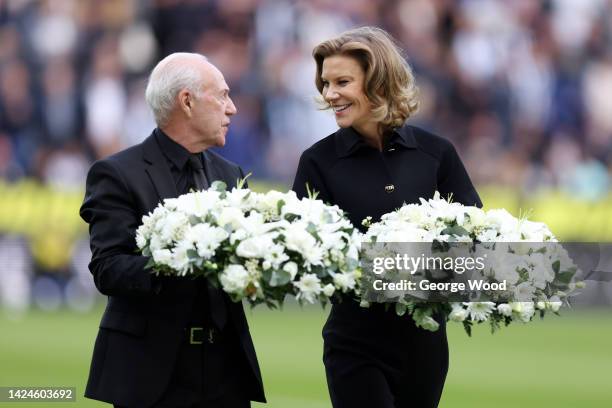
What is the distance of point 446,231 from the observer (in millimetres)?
4434

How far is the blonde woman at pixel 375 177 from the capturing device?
15.2 ft

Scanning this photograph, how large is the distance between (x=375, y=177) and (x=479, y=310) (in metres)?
0.76

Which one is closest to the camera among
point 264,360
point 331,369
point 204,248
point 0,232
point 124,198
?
point 204,248

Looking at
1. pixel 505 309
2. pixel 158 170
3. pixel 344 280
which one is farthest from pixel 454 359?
pixel 344 280

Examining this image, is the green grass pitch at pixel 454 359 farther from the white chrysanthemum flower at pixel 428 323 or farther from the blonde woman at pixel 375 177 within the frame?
the white chrysanthemum flower at pixel 428 323

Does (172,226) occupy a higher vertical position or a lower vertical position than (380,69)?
lower

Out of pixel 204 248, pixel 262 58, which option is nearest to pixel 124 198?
pixel 204 248

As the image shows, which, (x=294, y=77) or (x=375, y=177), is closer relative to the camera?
(x=375, y=177)

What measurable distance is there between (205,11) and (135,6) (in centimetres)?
86

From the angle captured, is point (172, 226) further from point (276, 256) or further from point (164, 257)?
point (276, 256)

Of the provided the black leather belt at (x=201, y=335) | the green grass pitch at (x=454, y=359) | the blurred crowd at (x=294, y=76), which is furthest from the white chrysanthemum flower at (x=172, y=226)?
the blurred crowd at (x=294, y=76)

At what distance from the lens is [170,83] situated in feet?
15.0

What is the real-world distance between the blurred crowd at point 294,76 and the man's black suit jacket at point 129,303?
1018 centimetres

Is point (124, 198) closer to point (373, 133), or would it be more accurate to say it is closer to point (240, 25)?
point (373, 133)
